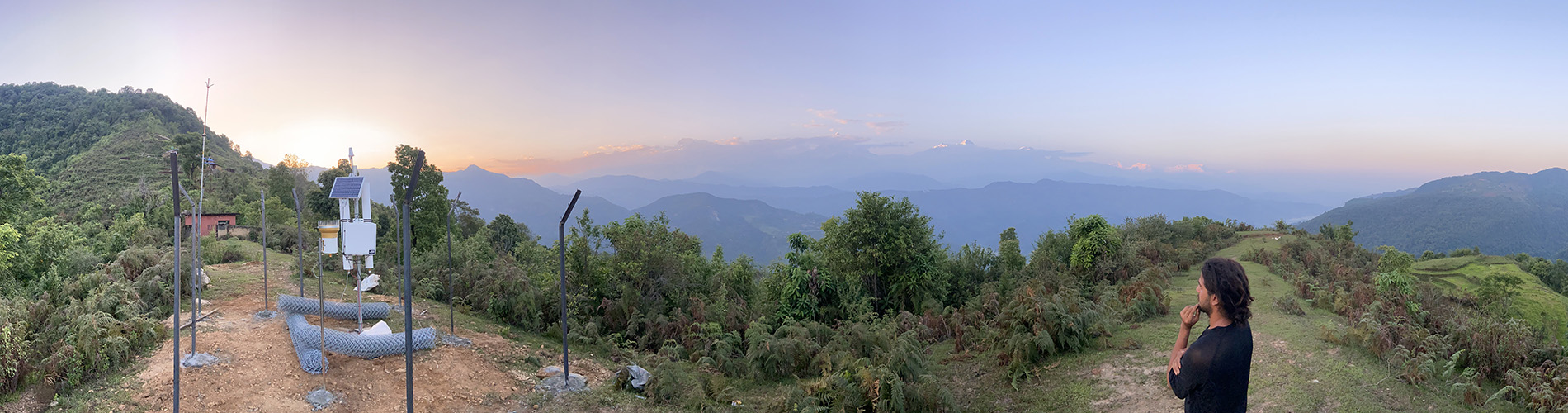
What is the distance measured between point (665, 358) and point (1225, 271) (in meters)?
9.75

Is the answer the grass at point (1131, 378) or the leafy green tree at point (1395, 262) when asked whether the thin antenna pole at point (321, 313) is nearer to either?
Result: the grass at point (1131, 378)

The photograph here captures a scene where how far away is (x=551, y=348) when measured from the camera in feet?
40.8

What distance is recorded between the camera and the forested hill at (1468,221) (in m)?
61.8


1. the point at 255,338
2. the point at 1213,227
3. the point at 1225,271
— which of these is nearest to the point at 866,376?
the point at 1225,271

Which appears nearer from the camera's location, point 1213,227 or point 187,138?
point 1213,227

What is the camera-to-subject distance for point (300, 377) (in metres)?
8.73

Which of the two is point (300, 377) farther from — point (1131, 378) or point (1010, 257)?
point (1010, 257)

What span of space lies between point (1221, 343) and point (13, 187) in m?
33.3

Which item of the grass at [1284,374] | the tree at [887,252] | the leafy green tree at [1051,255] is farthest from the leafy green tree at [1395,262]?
the tree at [887,252]

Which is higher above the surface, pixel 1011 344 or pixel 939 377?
pixel 1011 344

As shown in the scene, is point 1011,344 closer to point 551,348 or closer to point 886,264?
point 886,264

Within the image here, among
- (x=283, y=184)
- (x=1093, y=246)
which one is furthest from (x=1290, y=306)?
(x=283, y=184)

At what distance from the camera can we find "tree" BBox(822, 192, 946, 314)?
51.1 feet

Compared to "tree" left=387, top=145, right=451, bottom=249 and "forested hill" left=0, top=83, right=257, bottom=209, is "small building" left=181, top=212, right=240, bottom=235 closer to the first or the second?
"forested hill" left=0, top=83, right=257, bottom=209
